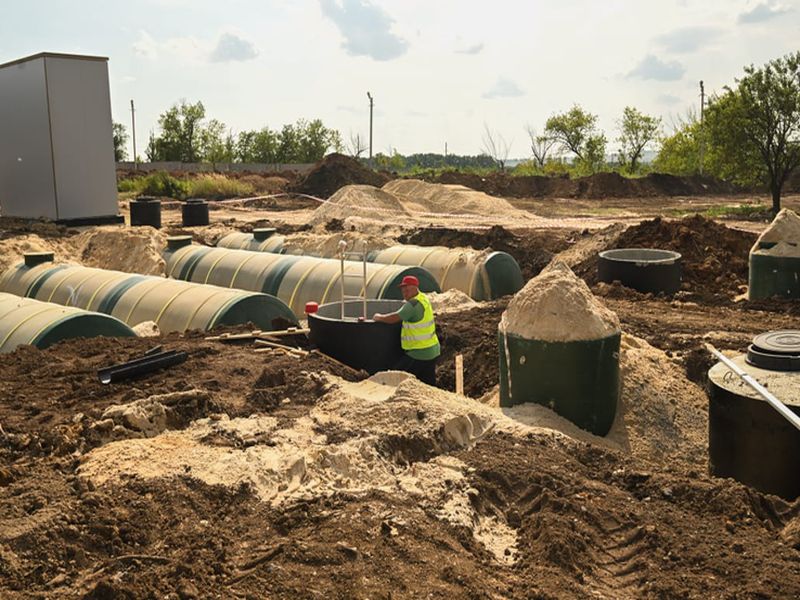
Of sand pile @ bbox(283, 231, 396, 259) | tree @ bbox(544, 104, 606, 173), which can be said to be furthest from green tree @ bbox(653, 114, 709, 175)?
sand pile @ bbox(283, 231, 396, 259)

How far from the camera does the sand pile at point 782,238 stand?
14680 mm

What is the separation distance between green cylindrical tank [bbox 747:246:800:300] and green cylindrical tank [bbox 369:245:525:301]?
4716 millimetres

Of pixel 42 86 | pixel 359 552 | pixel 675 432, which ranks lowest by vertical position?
pixel 675 432

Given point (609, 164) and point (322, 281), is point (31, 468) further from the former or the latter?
point (609, 164)

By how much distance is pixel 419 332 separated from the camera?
377 inches

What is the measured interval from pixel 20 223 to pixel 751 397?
2103cm

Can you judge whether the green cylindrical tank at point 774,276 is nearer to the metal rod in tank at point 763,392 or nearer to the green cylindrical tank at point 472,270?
the green cylindrical tank at point 472,270

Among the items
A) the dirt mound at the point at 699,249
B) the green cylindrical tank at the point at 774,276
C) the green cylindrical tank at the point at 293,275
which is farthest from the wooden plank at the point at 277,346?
the dirt mound at the point at 699,249

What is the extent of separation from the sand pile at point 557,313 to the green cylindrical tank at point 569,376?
8cm

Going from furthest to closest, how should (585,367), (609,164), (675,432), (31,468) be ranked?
(609,164)
(675,432)
(585,367)
(31,468)

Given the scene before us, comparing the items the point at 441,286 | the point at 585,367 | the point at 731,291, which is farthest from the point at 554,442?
the point at 731,291

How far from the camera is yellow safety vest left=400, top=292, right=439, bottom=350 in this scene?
9586 millimetres

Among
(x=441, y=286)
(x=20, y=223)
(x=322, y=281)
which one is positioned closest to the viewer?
(x=322, y=281)

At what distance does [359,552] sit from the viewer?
4871 millimetres
